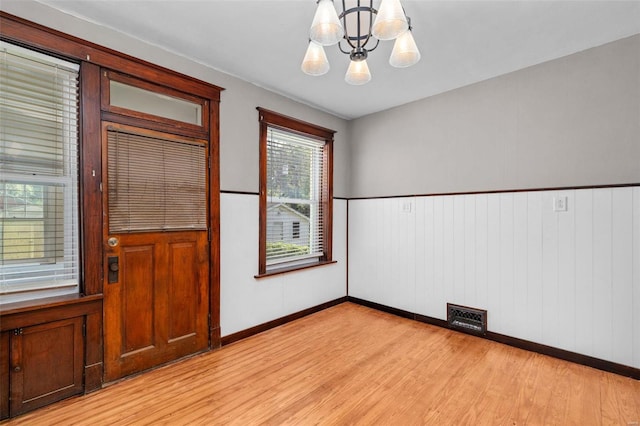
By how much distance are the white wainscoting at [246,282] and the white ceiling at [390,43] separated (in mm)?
1331

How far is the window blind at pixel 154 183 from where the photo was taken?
90.9 inches

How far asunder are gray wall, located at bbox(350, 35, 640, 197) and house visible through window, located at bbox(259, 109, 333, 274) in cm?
83

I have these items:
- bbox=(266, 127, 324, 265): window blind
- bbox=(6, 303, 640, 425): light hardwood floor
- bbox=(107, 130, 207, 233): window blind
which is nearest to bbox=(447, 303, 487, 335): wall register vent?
bbox=(6, 303, 640, 425): light hardwood floor

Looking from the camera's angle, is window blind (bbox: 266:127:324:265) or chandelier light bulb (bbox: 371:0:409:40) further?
window blind (bbox: 266:127:324:265)

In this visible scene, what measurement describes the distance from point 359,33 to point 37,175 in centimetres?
235

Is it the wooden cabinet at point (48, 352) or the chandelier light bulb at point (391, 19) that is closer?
the chandelier light bulb at point (391, 19)

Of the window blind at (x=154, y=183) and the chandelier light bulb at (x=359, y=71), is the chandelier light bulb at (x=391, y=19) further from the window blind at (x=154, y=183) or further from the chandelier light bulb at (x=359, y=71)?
the window blind at (x=154, y=183)

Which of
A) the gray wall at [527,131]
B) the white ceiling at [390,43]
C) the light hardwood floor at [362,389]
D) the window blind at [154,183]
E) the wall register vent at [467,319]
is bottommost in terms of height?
the light hardwood floor at [362,389]

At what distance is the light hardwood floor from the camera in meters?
1.92

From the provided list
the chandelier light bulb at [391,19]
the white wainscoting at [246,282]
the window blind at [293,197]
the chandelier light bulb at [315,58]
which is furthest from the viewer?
the window blind at [293,197]

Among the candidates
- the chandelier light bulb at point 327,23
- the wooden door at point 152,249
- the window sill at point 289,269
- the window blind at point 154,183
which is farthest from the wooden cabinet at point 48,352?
the chandelier light bulb at point 327,23

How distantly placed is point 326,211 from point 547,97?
2651 mm

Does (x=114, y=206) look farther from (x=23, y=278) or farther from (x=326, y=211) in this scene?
(x=326, y=211)

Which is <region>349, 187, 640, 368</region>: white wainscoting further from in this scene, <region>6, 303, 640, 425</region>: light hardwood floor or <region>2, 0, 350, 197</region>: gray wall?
<region>2, 0, 350, 197</region>: gray wall
